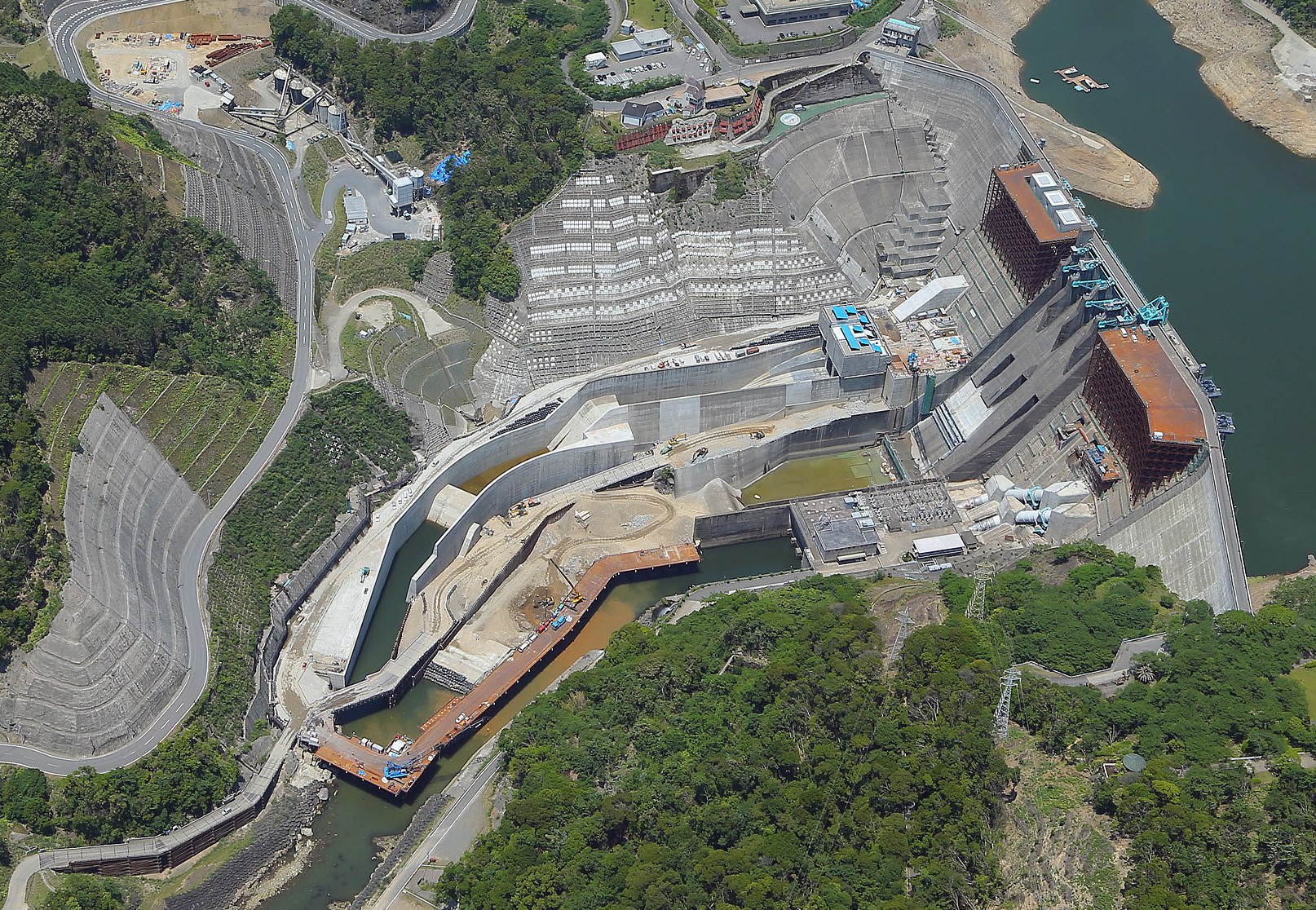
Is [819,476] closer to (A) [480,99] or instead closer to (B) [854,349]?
(B) [854,349]

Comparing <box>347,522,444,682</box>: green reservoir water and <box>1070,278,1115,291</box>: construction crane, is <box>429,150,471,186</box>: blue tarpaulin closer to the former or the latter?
<box>347,522,444,682</box>: green reservoir water

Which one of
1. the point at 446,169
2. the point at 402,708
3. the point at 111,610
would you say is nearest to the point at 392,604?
the point at 402,708

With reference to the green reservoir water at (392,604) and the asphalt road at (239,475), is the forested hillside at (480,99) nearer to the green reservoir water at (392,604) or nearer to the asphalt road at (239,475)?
the asphalt road at (239,475)

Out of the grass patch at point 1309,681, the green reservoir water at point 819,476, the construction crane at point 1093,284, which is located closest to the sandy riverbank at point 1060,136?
the construction crane at point 1093,284

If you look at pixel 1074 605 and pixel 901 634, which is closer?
pixel 901 634

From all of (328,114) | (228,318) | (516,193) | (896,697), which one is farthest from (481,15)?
(896,697)

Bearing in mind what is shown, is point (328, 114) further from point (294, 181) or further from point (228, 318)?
point (228, 318)
